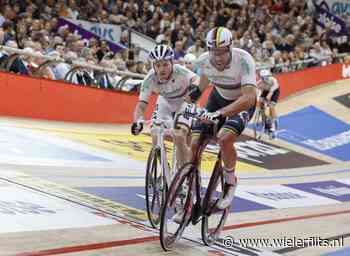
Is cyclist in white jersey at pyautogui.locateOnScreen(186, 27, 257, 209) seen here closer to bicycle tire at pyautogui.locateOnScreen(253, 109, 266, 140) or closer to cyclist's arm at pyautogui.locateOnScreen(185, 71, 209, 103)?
cyclist's arm at pyautogui.locateOnScreen(185, 71, 209, 103)

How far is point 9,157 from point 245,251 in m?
3.85

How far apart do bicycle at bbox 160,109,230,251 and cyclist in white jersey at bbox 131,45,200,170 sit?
12.9 inches

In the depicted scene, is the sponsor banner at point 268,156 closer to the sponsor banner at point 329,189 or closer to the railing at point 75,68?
the sponsor banner at point 329,189

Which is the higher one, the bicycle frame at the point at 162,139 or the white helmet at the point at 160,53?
the white helmet at the point at 160,53

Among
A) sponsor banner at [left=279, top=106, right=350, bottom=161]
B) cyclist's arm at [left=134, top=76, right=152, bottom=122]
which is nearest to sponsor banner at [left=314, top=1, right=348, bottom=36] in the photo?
sponsor banner at [left=279, top=106, right=350, bottom=161]

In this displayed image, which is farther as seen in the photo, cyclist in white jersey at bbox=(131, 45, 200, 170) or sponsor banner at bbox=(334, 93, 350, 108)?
sponsor banner at bbox=(334, 93, 350, 108)

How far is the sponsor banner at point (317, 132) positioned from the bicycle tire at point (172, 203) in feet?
27.2

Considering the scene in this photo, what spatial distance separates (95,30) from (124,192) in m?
7.64

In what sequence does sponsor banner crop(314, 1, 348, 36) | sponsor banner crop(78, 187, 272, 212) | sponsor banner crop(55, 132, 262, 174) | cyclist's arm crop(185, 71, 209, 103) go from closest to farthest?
cyclist's arm crop(185, 71, 209, 103) → sponsor banner crop(78, 187, 272, 212) → sponsor banner crop(55, 132, 262, 174) → sponsor banner crop(314, 1, 348, 36)

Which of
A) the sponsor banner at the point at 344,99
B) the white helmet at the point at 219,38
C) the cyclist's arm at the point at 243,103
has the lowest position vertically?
the sponsor banner at the point at 344,99

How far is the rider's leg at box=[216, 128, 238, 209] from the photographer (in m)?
5.16

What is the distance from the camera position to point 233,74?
541cm

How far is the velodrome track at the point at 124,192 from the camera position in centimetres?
519

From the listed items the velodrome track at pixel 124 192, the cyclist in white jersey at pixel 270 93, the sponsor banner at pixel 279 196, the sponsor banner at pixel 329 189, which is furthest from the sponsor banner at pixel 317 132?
the sponsor banner at pixel 279 196
